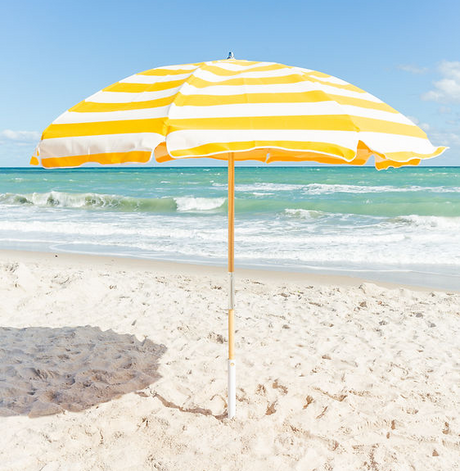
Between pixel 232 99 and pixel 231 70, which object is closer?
pixel 232 99

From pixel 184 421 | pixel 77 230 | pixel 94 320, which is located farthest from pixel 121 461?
pixel 77 230

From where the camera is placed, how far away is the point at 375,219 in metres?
18.2

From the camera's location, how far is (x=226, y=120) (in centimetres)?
220

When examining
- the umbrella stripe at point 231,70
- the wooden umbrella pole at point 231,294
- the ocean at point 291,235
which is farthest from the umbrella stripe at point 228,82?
the ocean at point 291,235

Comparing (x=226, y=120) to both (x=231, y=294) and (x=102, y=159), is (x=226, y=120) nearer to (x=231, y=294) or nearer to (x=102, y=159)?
(x=102, y=159)

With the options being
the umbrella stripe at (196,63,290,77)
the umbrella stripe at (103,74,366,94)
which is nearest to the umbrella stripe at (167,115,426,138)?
the umbrella stripe at (103,74,366,94)

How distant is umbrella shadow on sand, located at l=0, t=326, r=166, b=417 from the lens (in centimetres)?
353

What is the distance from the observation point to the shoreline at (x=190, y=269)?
8.21m

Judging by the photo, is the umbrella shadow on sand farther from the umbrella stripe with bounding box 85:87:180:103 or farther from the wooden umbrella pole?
the umbrella stripe with bounding box 85:87:180:103

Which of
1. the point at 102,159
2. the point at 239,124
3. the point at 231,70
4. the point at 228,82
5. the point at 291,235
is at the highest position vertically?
the point at 231,70

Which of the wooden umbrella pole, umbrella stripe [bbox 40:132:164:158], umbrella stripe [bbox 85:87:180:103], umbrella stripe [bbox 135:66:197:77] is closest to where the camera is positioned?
umbrella stripe [bbox 40:132:164:158]

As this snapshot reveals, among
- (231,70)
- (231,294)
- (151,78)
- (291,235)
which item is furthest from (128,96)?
(291,235)

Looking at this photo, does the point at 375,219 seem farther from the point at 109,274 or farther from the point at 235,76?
the point at 235,76

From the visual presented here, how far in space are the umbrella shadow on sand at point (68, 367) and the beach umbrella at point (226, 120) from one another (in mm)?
1783
